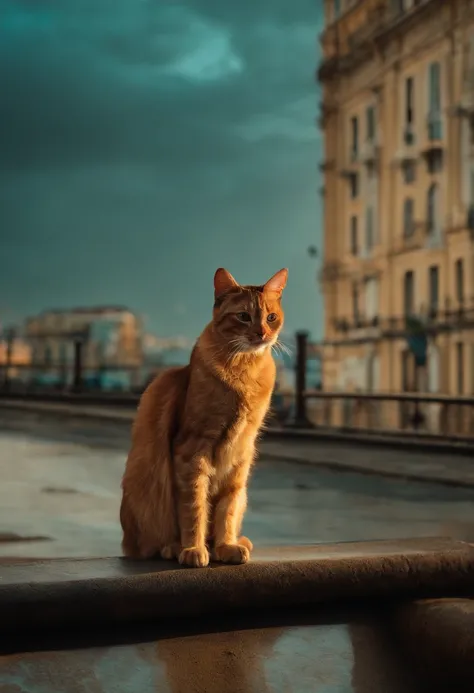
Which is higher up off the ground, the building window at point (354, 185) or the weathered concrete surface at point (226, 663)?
the building window at point (354, 185)

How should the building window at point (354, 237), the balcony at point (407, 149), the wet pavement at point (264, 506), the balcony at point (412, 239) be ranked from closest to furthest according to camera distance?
1. the wet pavement at point (264, 506)
2. the balcony at point (412, 239)
3. the balcony at point (407, 149)
4. the building window at point (354, 237)

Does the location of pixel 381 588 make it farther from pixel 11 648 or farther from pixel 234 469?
pixel 11 648

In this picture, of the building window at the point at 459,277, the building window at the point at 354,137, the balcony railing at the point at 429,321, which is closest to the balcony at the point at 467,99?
the building window at the point at 459,277

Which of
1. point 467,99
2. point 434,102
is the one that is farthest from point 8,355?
point 434,102

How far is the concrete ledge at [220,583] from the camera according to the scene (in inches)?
115

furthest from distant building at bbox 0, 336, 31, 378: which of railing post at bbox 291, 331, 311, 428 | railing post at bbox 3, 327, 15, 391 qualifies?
railing post at bbox 291, 331, 311, 428

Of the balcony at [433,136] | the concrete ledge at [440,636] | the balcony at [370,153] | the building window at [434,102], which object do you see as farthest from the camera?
the balcony at [370,153]

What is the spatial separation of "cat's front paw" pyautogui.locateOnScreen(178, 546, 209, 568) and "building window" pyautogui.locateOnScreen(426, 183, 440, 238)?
2990 cm

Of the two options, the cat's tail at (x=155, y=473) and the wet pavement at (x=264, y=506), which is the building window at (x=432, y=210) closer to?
the wet pavement at (x=264, y=506)

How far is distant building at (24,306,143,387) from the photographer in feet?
66.0

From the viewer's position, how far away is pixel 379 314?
35.0 metres

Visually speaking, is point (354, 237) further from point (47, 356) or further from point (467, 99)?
point (47, 356)

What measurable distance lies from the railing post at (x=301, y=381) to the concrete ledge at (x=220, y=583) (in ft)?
26.1

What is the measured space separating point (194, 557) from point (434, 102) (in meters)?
31.0
